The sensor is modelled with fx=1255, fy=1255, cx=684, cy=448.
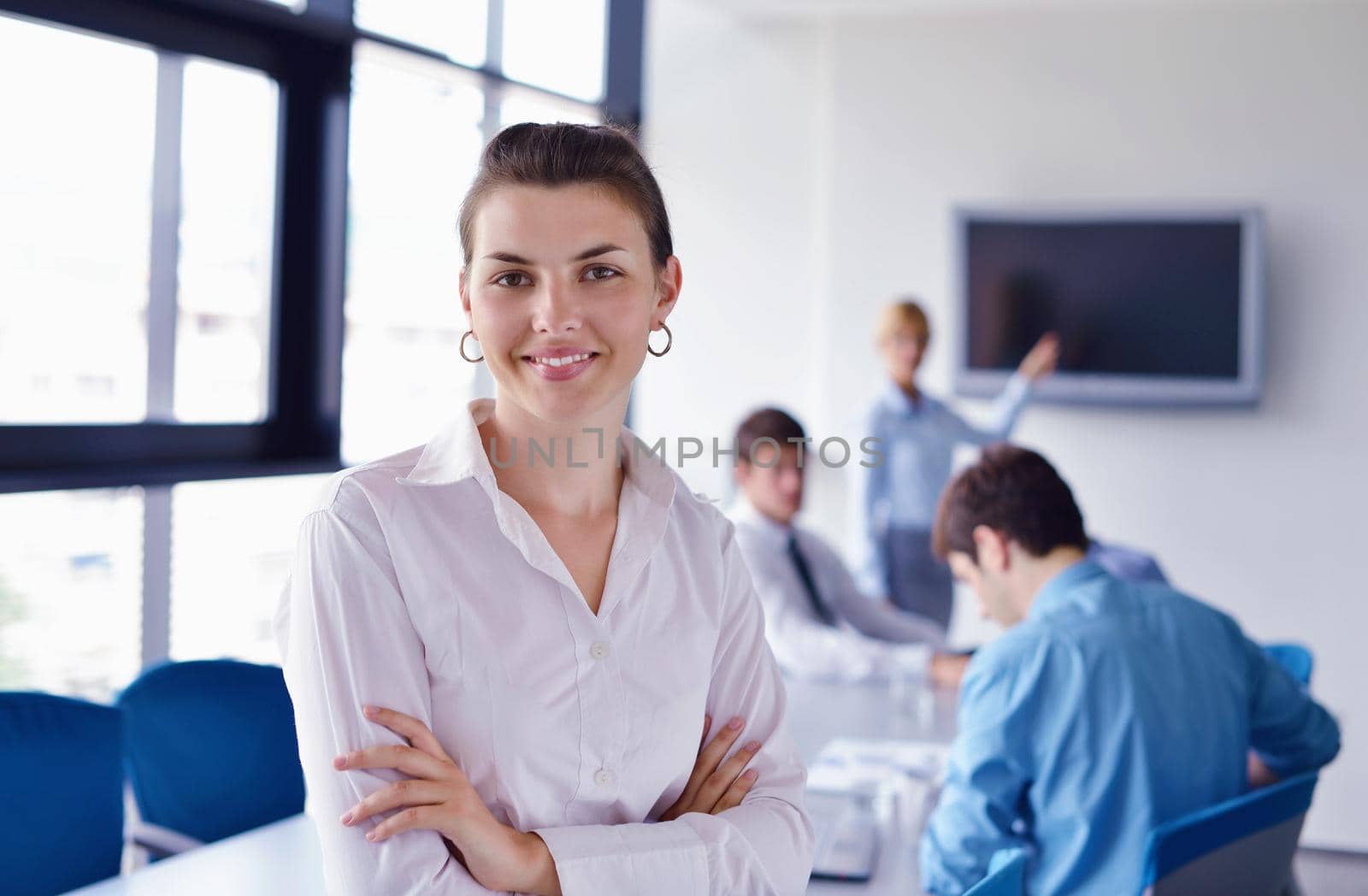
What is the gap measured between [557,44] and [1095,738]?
376 cm

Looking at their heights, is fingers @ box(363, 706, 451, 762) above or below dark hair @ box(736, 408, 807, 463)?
below

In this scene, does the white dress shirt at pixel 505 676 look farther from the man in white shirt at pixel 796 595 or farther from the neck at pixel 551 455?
the man in white shirt at pixel 796 595

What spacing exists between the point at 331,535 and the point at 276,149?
2.91 meters

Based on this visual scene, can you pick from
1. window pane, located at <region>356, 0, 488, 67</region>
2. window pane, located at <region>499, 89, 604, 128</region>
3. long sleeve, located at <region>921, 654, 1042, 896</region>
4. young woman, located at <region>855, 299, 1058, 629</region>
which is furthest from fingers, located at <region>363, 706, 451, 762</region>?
young woman, located at <region>855, 299, 1058, 629</region>

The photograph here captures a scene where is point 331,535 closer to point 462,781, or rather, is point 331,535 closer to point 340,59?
point 462,781

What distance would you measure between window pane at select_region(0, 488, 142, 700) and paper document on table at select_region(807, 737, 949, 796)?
76.2 inches

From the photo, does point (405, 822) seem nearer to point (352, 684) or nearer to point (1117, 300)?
point (352, 684)

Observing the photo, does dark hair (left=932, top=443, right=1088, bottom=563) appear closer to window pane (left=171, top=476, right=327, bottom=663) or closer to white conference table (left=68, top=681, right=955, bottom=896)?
white conference table (left=68, top=681, right=955, bottom=896)

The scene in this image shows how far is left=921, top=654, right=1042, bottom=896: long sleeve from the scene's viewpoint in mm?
1924

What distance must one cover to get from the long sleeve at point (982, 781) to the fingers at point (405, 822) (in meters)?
0.96

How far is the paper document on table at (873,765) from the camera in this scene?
2.37 meters

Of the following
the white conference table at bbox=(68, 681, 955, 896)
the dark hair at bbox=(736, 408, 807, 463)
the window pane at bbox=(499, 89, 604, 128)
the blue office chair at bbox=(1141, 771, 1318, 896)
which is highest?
the window pane at bbox=(499, 89, 604, 128)

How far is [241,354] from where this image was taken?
12.7 feet

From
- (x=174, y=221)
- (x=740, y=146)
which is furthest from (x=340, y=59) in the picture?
(x=740, y=146)
